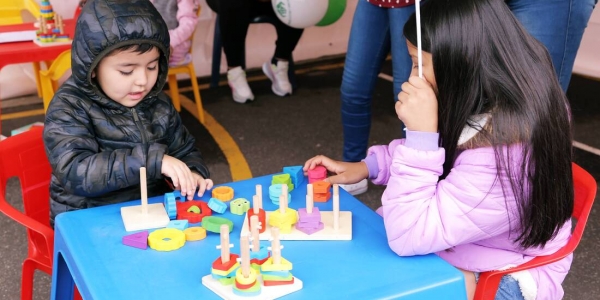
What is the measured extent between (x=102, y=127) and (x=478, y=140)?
1.22m

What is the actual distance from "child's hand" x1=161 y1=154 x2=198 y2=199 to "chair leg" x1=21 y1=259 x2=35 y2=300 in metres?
0.59

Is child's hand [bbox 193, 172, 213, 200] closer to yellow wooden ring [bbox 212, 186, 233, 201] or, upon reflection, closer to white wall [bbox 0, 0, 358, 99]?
yellow wooden ring [bbox 212, 186, 233, 201]

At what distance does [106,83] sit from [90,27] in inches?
7.4

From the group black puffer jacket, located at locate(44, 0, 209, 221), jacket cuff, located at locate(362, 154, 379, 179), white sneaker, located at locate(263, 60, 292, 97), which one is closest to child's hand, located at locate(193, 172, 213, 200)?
black puffer jacket, located at locate(44, 0, 209, 221)

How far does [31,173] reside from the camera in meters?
2.49

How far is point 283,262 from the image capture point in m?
1.58

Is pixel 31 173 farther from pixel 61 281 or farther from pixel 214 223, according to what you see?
pixel 214 223

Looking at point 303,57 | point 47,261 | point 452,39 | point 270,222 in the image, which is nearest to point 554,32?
point 452,39

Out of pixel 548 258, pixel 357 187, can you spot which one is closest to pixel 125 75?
pixel 548 258

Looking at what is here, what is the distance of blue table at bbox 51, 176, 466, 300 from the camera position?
1.55m

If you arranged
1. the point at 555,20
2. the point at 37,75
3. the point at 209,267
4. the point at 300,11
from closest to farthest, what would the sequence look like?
the point at 209,267
the point at 555,20
the point at 300,11
the point at 37,75

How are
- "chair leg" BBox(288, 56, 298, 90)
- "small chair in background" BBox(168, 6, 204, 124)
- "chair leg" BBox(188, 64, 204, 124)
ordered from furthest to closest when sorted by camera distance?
"chair leg" BBox(288, 56, 298, 90) → "chair leg" BBox(188, 64, 204, 124) → "small chair in background" BBox(168, 6, 204, 124)

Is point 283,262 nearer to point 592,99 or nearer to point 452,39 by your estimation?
point 452,39

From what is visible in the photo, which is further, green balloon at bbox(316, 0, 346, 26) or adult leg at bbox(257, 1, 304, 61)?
adult leg at bbox(257, 1, 304, 61)
